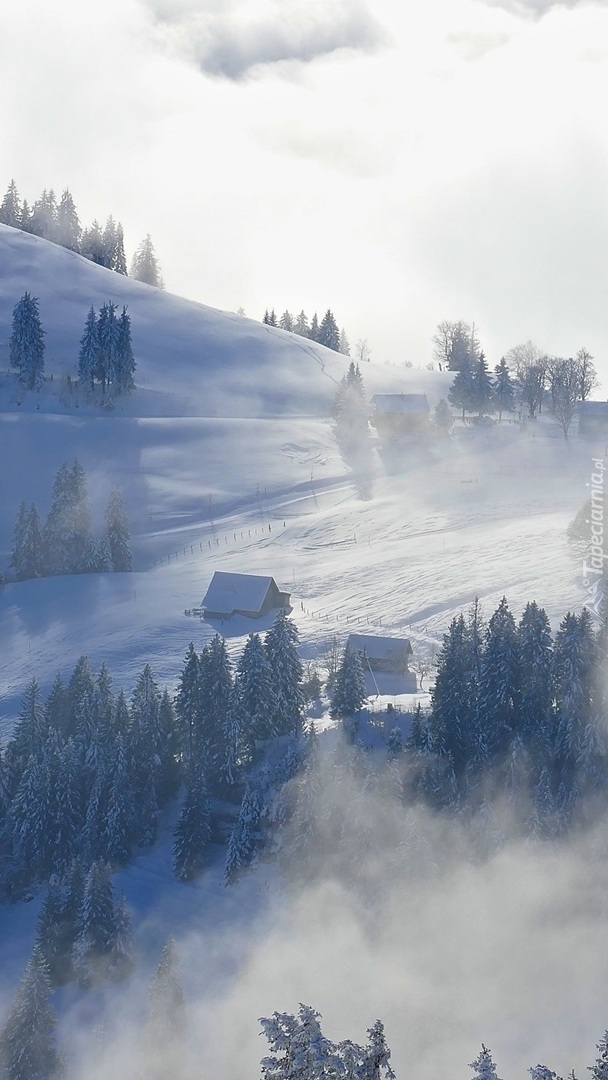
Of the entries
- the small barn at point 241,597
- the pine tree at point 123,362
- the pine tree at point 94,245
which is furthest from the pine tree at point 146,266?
the small barn at point 241,597

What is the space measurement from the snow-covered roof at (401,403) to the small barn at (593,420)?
17559mm

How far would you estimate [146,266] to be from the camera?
166 m

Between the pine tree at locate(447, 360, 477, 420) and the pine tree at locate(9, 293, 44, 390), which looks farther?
the pine tree at locate(447, 360, 477, 420)

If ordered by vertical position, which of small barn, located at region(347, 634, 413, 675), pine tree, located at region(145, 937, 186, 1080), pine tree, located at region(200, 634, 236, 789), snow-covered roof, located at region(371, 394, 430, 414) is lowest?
pine tree, located at region(145, 937, 186, 1080)

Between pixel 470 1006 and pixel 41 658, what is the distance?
34345mm

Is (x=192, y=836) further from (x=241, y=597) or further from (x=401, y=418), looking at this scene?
(x=401, y=418)

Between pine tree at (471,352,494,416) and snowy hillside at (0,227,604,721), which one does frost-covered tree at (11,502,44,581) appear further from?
pine tree at (471,352,494,416)

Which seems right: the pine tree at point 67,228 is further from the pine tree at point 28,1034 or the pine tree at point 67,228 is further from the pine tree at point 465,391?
the pine tree at point 28,1034

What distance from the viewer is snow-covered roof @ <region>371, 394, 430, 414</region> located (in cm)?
11444

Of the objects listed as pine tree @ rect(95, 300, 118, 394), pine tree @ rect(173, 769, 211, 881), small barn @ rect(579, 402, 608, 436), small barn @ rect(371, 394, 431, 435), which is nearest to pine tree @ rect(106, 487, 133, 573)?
pine tree @ rect(95, 300, 118, 394)

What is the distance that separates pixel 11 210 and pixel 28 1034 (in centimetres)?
15063

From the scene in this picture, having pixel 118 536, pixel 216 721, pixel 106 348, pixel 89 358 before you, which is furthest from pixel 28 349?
pixel 216 721

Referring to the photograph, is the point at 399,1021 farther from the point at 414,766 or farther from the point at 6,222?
the point at 6,222

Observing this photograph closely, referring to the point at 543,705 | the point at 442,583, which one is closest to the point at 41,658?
the point at 442,583
